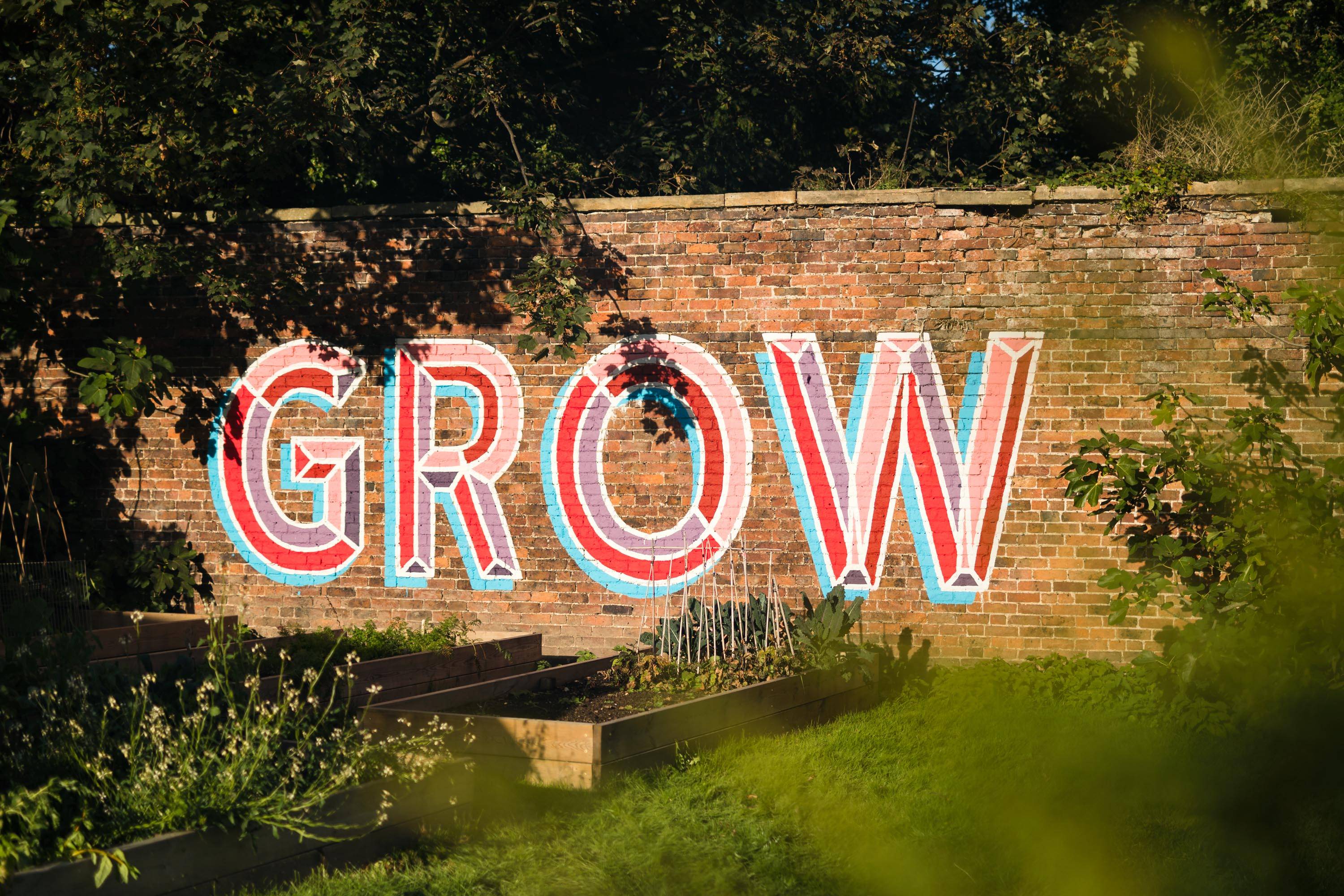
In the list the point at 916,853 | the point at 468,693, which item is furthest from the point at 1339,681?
the point at 468,693

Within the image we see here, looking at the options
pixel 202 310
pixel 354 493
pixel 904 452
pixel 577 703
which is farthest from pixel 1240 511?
pixel 202 310

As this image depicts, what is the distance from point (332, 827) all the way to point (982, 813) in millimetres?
3042

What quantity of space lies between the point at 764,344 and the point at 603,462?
154cm

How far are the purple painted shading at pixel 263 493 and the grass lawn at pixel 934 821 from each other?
4.59 metres

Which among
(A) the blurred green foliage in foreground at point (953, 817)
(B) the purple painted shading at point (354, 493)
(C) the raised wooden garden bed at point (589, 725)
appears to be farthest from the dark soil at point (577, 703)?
(B) the purple painted shading at point (354, 493)

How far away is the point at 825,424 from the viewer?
8.62m

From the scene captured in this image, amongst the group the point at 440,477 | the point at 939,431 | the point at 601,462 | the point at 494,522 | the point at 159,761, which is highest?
the point at 939,431

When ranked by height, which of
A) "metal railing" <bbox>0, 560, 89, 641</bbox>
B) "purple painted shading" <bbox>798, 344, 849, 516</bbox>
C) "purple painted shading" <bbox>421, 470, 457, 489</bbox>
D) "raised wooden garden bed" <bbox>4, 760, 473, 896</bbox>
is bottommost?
"raised wooden garden bed" <bbox>4, 760, 473, 896</bbox>

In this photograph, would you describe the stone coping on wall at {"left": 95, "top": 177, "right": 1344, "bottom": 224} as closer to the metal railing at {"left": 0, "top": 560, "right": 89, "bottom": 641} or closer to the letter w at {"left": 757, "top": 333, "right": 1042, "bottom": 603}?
the letter w at {"left": 757, "top": 333, "right": 1042, "bottom": 603}

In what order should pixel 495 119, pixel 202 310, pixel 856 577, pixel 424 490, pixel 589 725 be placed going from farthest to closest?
1. pixel 495 119
2. pixel 202 310
3. pixel 424 490
4. pixel 856 577
5. pixel 589 725

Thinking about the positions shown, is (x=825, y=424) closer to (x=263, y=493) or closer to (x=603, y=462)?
(x=603, y=462)

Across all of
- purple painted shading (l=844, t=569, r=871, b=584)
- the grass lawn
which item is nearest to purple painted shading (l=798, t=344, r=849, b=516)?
purple painted shading (l=844, t=569, r=871, b=584)

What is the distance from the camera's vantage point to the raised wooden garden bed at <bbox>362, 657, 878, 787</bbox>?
5449 millimetres

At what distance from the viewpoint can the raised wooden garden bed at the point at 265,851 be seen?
380cm
